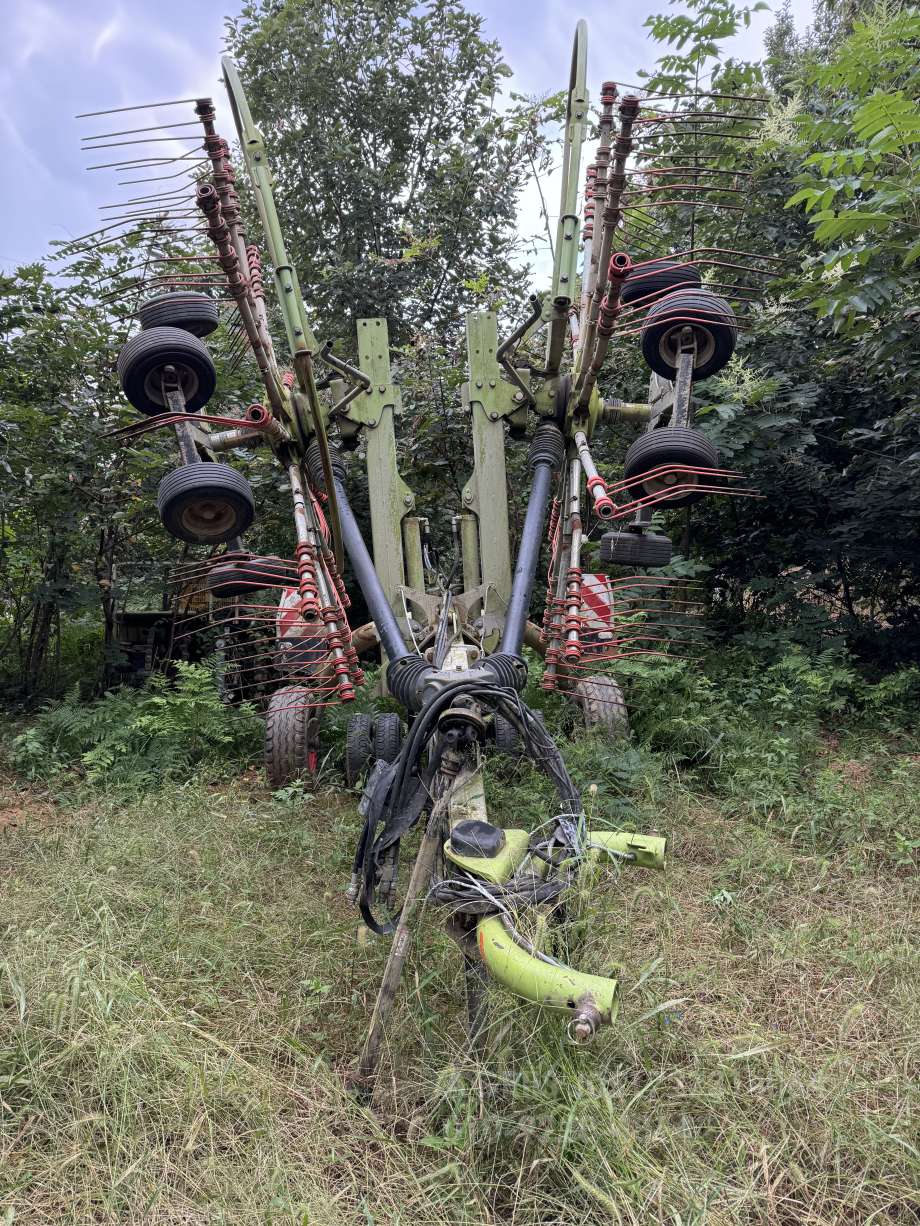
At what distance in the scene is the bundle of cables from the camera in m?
2.51

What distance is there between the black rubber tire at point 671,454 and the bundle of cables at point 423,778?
1.47 m

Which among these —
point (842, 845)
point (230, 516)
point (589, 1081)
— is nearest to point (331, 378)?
point (230, 516)

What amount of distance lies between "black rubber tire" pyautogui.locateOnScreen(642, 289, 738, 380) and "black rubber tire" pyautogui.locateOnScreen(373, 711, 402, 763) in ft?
6.53

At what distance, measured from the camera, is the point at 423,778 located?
100 inches

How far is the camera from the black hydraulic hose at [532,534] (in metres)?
3.33

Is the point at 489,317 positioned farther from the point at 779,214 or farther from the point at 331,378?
the point at 779,214

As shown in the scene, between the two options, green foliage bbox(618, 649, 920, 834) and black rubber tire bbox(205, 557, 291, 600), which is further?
green foliage bbox(618, 649, 920, 834)

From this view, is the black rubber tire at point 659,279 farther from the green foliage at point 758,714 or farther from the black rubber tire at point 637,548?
the green foliage at point 758,714

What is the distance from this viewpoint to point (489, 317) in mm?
4410

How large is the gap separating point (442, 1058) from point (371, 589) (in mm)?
1884

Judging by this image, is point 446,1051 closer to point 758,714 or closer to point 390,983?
point 390,983

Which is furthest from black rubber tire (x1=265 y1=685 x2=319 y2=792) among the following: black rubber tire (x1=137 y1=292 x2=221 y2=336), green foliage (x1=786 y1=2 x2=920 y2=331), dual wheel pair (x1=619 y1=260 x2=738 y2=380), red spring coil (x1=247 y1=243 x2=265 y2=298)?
green foliage (x1=786 y1=2 x2=920 y2=331)

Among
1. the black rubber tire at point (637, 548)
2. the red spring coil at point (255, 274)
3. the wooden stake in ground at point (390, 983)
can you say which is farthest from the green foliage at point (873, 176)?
the wooden stake in ground at point (390, 983)

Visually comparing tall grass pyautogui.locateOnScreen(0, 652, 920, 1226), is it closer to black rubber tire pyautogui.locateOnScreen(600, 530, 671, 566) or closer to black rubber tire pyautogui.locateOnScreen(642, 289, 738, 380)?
black rubber tire pyautogui.locateOnScreen(600, 530, 671, 566)
